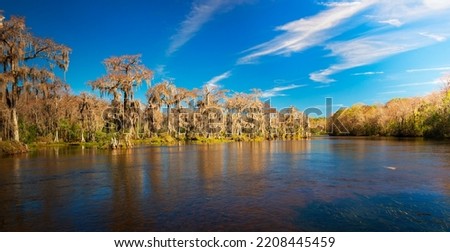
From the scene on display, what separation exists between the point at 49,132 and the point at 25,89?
50.0 ft

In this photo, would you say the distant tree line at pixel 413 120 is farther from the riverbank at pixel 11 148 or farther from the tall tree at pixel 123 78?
the riverbank at pixel 11 148

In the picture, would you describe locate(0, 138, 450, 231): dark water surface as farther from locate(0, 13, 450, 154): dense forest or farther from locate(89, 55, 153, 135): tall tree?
locate(89, 55, 153, 135): tall tree

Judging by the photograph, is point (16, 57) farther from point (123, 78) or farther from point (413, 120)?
point (413, 120)

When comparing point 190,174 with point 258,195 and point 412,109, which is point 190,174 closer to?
point 258,195

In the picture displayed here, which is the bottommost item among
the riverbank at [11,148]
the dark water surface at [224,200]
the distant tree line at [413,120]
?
the dark water surface at [224,200]

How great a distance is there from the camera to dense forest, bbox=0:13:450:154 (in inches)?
1411

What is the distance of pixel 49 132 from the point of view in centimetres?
5234

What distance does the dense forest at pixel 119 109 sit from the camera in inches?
1411

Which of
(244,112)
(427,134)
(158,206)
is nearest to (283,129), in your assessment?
(244,112)

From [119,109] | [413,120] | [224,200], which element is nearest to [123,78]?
[119,109]

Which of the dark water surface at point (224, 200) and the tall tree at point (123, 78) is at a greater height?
the tall tree at point (123, 78)

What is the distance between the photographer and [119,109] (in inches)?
2012

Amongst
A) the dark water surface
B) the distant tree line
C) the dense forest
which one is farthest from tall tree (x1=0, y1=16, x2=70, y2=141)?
the distant tree line

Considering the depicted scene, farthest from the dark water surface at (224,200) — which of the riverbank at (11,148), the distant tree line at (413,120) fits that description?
the distant tree line at (413,120)
